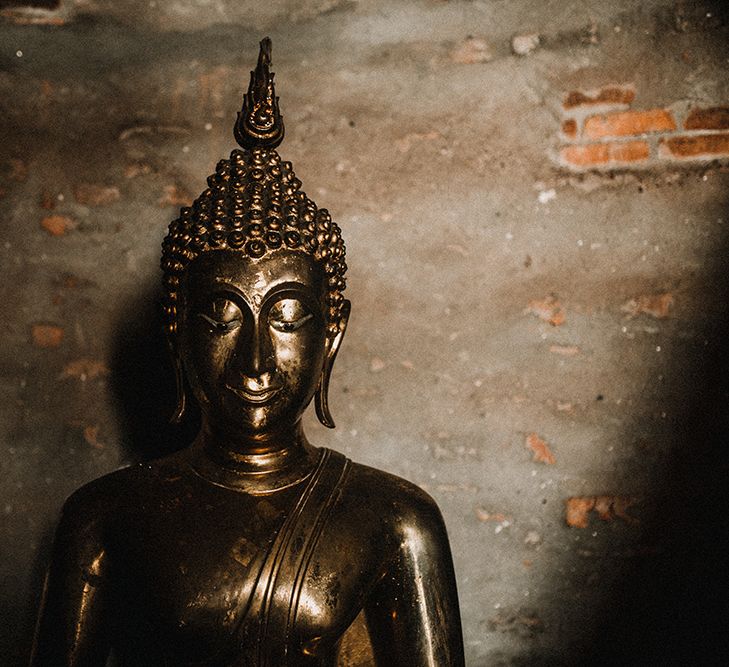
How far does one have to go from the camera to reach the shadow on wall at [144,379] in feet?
6.95

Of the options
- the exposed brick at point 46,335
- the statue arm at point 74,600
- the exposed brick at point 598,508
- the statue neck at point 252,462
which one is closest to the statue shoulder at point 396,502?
the statue neck at point 252,462

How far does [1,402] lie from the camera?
6.96ft

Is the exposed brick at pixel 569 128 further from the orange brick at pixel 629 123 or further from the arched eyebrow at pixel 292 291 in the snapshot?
the arched eyebrow at pixel 292 291

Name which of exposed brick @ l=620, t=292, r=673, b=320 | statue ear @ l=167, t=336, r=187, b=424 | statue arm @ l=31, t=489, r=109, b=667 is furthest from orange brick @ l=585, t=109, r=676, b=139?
statue arm @ l=31, t=489, r=109, b=667

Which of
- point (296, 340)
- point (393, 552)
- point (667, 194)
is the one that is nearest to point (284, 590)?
point (393, 552)

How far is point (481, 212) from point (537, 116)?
317 mm

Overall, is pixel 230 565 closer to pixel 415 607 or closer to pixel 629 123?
pixel 415 607

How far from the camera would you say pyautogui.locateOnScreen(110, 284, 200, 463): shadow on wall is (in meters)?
2.12

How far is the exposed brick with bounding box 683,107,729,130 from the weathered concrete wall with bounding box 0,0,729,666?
10 mm

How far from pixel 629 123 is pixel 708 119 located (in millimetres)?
215

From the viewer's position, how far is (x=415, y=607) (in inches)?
59.4

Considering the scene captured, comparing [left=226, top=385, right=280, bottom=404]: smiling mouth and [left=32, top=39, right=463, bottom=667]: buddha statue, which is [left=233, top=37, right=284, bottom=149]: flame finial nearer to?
[left=32, top=39, right=463, bottom=667]: buddha statue

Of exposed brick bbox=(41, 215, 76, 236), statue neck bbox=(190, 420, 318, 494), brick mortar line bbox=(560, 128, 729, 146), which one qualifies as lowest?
statue neck bbox=(190, 420, 318, 494)

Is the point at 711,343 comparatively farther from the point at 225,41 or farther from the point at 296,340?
the point at 225,41
